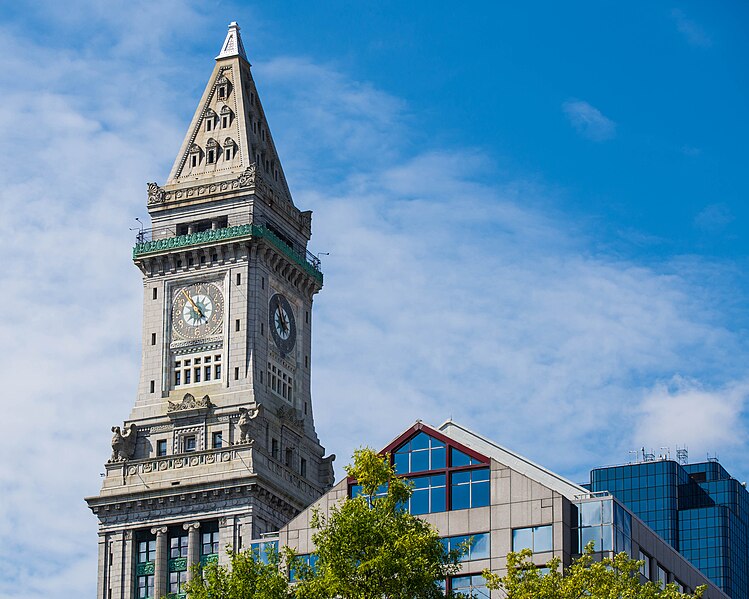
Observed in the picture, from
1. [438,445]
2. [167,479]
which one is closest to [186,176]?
[167,479]

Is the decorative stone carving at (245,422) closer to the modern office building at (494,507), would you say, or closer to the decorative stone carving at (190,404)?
the decorative stone carving at (190,404)

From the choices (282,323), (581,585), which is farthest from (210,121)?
(581,585)

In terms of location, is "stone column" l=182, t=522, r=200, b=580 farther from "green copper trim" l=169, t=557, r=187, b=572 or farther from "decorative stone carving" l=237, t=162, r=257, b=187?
"decorative stone carving" l=237, t=162, r=257, b=187

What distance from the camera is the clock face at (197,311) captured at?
559 ft

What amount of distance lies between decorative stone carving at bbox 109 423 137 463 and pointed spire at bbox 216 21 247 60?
35219 millimetres

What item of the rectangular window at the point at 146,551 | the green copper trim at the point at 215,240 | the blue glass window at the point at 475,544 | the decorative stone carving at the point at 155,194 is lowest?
the blue glass window at the point at 475,544

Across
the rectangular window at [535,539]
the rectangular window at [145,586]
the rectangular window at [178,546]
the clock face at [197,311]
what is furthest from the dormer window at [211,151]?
the rectangular window at [535,539]

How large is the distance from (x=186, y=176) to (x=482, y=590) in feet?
248

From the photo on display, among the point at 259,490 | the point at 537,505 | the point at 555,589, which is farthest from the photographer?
the point at 259,490

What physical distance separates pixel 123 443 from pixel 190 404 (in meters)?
6.20

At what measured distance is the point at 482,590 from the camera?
10988 centimetres

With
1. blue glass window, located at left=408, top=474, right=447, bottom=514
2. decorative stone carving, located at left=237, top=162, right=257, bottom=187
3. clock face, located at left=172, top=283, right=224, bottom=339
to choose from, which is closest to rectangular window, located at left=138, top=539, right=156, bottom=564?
clock face, located at left=172, top=283, right=224, bottom=339

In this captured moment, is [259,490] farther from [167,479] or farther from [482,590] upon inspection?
[482,590]

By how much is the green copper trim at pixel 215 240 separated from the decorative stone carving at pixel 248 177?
4.08m
